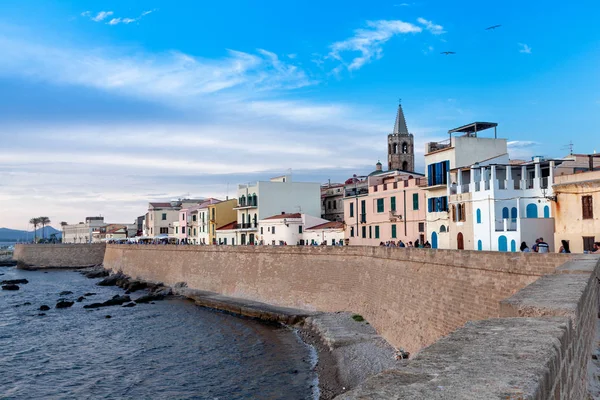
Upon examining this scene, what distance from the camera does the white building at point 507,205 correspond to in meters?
28.7

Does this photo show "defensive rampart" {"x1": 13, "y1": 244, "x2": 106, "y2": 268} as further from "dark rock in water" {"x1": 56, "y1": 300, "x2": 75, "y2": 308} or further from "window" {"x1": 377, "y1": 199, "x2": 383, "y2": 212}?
"window" {"x1": 377, "y1": 199, "x2": 383, "y2": 212}

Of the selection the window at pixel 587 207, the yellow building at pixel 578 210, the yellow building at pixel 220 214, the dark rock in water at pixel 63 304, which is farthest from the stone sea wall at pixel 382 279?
the yellow building at pixel 220 214

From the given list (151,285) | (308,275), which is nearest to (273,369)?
(308,275)

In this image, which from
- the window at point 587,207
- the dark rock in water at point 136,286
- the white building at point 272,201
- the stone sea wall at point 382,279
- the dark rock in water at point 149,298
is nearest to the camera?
the stone sea wall at point 382,279

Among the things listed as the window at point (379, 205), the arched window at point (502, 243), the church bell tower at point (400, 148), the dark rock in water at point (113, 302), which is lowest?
the dark rock in water at point (113, 302)

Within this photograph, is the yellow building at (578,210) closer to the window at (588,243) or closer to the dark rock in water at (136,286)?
the window at (588,243)

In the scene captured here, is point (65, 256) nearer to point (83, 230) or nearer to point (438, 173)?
point (83, 230)

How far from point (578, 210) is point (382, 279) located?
1005 centimetres

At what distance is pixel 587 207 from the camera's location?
25.3 m

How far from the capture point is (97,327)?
36.4 metres

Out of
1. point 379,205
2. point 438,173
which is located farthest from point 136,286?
point 438,173

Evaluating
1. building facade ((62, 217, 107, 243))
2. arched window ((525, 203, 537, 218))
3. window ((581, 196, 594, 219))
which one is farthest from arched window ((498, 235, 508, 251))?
building facade ((62, 217, 107, 243))

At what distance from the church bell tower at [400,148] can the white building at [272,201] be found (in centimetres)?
2900

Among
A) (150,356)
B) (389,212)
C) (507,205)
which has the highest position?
(389,212)
